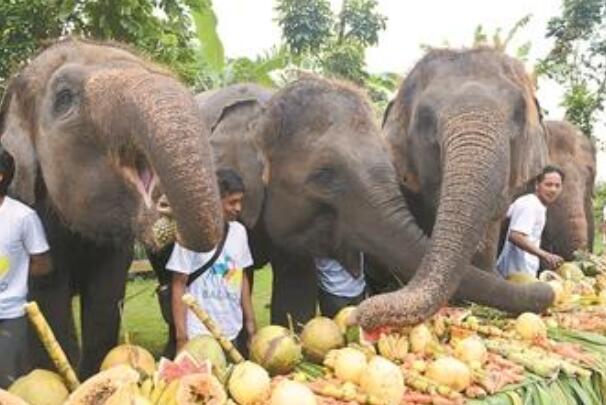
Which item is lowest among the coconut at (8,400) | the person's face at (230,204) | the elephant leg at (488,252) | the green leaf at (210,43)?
the coconut at (8,400)

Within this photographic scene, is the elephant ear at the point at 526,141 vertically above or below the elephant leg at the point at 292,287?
above

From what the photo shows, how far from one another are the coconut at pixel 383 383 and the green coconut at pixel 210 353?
533mm

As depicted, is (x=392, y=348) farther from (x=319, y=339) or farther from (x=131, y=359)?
(x=131, y=359)

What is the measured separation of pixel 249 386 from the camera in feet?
9.77

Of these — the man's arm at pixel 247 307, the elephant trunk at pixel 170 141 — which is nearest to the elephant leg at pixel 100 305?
the man's arm at pixel 247 307

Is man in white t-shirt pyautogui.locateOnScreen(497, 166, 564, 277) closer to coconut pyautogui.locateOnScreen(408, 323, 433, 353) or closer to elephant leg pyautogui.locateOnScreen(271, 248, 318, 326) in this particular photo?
elephant leg pyautogui.locateOnScreen(271, 248, 318, 326)

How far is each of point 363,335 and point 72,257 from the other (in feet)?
6.60

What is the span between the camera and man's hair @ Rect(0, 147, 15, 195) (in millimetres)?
4059

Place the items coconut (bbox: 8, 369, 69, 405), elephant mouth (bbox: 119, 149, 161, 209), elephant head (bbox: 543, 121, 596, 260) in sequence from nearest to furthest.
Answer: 1. coconut (bbox: 8, 369, 69, 405)
2. elephant mouth (bbox: 119, 149, 161, 209)
3. elephant head (bbox: 543, 121, 596, 260)

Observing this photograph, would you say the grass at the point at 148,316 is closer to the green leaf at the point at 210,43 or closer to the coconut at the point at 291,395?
the green leaf at the point at 210,43

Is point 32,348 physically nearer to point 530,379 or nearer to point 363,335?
point 363,335

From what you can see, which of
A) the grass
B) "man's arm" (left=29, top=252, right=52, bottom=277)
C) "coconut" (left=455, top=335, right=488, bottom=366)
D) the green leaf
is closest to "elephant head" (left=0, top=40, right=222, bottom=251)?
"man's arm" (left=29, top=252, right=52, bottom=277)

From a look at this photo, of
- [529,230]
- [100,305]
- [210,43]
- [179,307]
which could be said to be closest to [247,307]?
[179,307]

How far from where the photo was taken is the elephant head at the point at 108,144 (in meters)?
3.62
